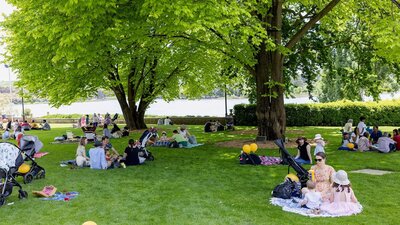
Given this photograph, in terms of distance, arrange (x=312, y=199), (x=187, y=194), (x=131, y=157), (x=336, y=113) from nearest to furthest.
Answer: (x=312, y=199) < (x=187, y=194) < (x=131, y=157) < (x=336, y=113)

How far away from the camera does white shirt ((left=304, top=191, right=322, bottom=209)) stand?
808 cm

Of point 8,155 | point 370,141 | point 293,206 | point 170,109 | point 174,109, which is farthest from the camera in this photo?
point 170,109

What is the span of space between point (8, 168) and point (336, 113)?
1114 inches

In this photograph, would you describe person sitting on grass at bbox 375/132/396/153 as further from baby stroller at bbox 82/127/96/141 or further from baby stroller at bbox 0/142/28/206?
baby stroller at bbox 82/127/96/141

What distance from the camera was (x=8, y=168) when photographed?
10094mm

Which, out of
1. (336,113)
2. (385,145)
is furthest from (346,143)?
(336,113)

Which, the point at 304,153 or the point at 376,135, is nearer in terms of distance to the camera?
the point at 304,153

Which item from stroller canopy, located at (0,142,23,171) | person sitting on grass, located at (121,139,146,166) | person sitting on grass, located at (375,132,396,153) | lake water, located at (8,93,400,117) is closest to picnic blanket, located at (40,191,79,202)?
stroller canopy, located at (0,142,23,171)

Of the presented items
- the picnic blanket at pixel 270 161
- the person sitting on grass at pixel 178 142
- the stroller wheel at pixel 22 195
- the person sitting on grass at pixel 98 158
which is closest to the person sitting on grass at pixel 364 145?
the picnic blanket at pixel 270 161

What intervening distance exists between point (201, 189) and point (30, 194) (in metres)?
4.41

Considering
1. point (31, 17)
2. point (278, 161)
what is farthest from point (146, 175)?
point (31, 17)

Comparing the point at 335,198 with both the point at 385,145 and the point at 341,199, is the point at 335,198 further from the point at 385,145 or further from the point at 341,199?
the point at 385,145

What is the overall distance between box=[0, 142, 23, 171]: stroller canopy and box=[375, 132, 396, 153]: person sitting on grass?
43.4 ft

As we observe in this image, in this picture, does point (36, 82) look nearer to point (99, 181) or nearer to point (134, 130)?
point (99, 181)
